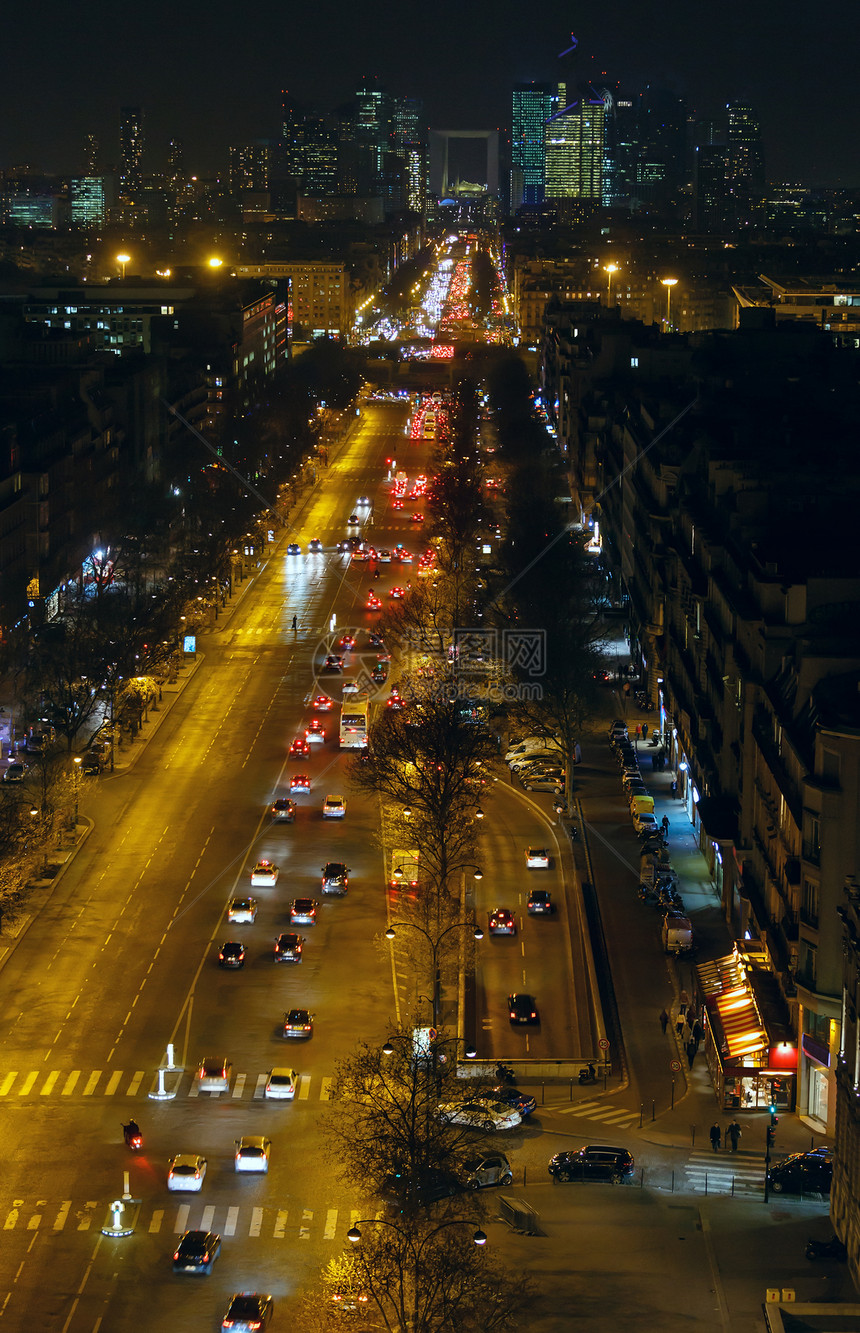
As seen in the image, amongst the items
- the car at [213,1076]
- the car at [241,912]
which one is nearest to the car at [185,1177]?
the car at [213,1076]

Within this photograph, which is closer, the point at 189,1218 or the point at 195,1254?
the point at 195,1254

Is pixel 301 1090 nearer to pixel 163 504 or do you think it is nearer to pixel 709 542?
pixel 709 542

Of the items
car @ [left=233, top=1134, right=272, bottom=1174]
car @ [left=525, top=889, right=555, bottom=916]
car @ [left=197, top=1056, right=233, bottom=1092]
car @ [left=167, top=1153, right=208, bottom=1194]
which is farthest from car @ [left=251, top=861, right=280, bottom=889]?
car @ [left=167, top=1153, right=208, bottom=1194]

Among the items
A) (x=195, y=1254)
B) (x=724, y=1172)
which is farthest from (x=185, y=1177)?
(x=724, y=1172)

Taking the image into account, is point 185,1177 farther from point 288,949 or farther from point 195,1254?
point 288,949

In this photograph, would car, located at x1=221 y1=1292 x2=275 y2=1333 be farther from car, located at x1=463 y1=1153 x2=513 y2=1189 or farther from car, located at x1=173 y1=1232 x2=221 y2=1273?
car, located at x1=463 y1=1153 x2=513 y2=1189

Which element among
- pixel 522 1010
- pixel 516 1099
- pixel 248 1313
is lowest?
pixel 522 1010
